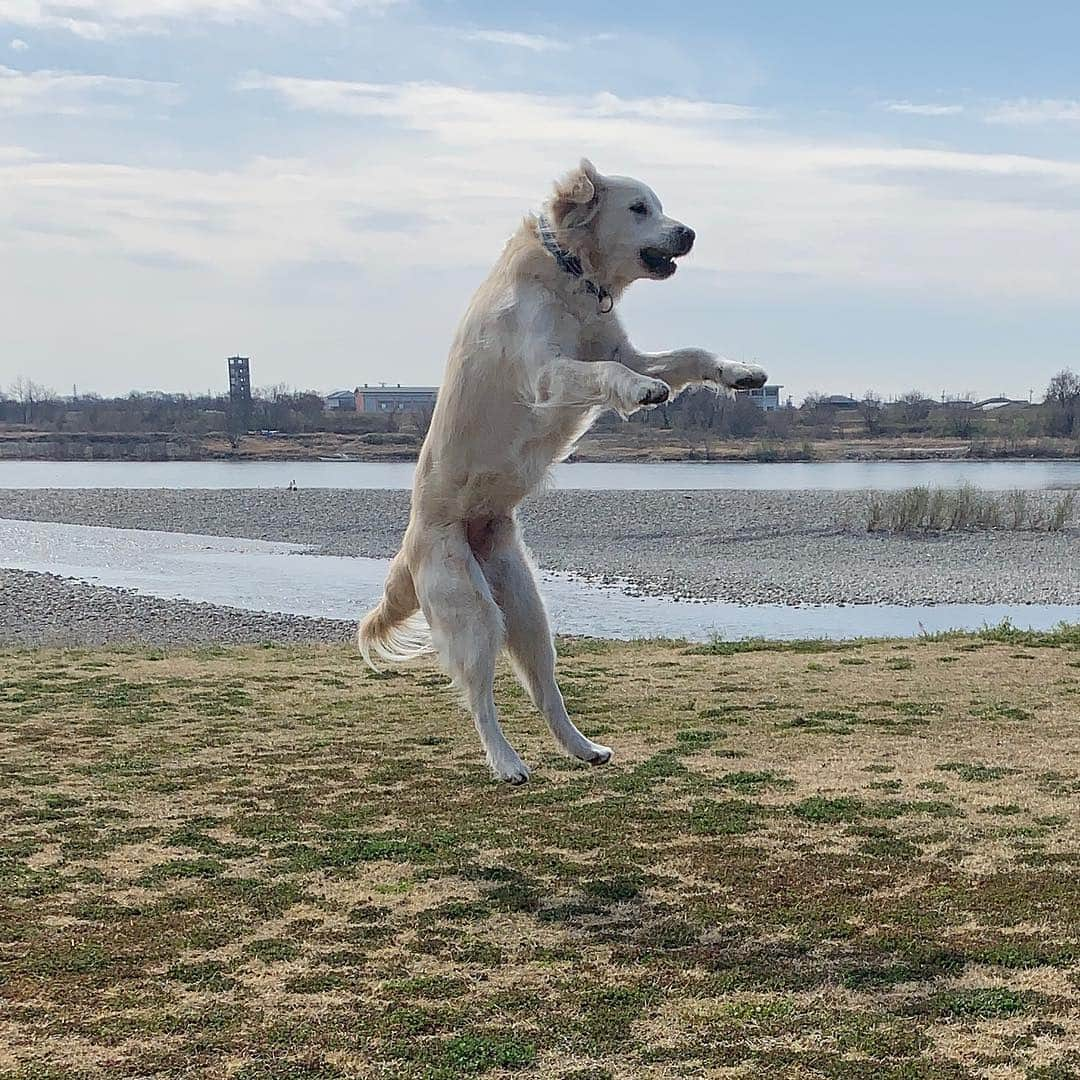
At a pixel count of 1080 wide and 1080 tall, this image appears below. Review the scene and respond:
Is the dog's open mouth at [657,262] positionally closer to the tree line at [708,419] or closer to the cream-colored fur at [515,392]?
the cream-colored fur at [515,392]

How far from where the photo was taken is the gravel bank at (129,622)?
17.4 meters

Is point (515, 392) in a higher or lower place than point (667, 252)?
lower

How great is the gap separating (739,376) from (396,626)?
92.8 inches

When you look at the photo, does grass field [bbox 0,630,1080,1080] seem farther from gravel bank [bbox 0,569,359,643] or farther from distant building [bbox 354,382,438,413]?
distant building [bbox 354,382,438,413]

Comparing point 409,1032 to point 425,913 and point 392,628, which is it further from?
point 392,628

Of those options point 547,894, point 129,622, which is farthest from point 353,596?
point 547,894

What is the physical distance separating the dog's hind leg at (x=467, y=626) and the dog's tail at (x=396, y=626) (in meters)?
0.58

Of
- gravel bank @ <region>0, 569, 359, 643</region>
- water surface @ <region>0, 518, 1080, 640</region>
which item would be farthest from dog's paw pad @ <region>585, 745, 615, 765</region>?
gravel bank @ <region>0, 569, 359, 643</region>

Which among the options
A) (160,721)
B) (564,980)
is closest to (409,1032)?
(564,980)

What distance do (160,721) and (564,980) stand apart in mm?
5146

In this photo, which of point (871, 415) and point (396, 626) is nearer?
point (396, 626)

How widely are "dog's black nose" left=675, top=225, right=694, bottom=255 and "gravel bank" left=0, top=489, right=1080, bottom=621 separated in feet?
54.6

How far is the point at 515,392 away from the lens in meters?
5.70

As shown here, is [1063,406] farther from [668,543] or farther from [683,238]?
[683,238]
